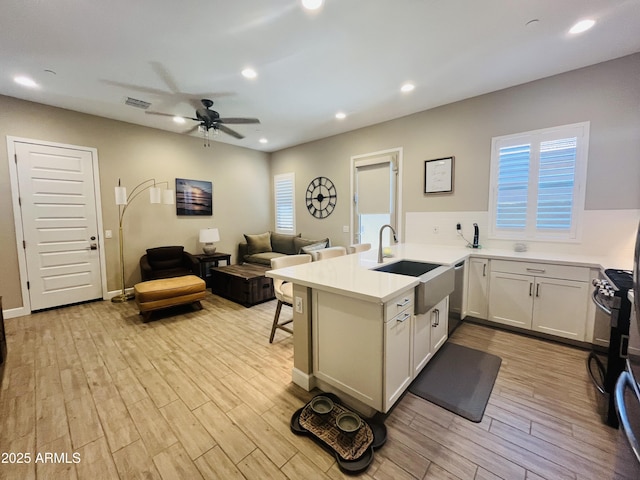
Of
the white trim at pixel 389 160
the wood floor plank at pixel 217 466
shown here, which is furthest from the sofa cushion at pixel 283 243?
the wood floor plank at pixel 217 466

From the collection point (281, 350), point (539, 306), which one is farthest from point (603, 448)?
point (281, 350)

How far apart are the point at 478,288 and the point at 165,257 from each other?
16.9ft

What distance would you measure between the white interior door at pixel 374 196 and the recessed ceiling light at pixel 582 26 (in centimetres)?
234

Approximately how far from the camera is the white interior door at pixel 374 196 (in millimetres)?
4430

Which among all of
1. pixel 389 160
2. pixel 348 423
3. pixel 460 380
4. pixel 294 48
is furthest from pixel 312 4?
pixel 460 380

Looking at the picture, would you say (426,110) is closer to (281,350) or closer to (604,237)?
(604,237)

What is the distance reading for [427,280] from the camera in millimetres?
1903

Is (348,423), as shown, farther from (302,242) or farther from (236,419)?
(302,242)

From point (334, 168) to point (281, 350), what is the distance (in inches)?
146

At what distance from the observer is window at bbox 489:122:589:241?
2918mm

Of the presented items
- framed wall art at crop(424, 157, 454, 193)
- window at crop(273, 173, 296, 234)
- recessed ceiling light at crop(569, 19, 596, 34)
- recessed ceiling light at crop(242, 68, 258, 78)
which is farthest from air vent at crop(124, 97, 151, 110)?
recessed ceiling light at crop(569, 19, 596, 34)

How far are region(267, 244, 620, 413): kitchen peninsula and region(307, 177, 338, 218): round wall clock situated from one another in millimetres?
3108

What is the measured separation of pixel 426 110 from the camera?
13.0 ft

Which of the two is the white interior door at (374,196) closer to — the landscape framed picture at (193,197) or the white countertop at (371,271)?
the white countertop at (371,271)
